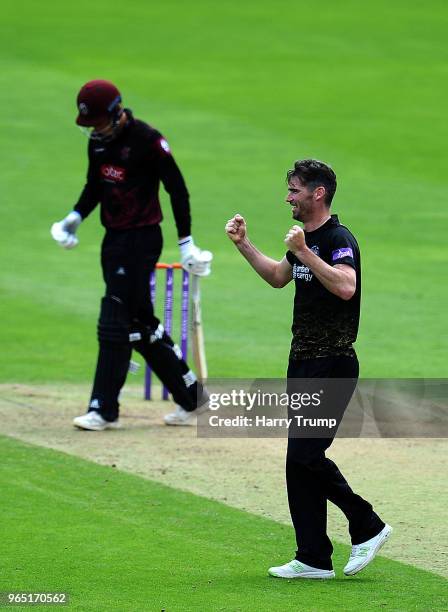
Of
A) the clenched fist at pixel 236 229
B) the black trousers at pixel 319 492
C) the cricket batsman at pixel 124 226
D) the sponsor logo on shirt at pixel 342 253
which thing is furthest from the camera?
the cricket batsman at pixel 124 226

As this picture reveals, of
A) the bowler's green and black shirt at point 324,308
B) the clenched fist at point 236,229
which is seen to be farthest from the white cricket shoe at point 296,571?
the clenched fist at point 236,229

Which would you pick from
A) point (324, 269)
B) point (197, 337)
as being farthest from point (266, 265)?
point (197, 337)

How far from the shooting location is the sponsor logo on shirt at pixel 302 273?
7.04 m

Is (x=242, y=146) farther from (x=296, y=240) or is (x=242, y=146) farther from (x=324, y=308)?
(x=296, y=240)

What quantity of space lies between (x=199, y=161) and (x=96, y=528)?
1506 centimetres

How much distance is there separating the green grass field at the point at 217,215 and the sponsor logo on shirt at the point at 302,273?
140 cm

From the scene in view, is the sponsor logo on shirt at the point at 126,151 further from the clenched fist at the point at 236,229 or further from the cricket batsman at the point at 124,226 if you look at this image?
the clenched fist at the point at 236,229

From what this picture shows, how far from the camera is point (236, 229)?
7.24 meters

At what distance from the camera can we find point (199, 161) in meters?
22.7

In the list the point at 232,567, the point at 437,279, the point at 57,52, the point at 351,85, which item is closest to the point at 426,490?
the point at 232,567

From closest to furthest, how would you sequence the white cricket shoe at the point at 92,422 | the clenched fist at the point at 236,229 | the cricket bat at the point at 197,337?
the clenched fist at the point at 236,229 → the white cricket shoe at the point at 92,422 → the cricket bat at the point at 197,337

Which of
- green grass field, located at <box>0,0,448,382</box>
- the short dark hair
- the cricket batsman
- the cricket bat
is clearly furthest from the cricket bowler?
green grass field, located at <box>0,0,448,382</box>

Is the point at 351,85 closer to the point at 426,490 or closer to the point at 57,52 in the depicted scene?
the point at 57,52

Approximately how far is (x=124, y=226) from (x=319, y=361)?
3788mm
